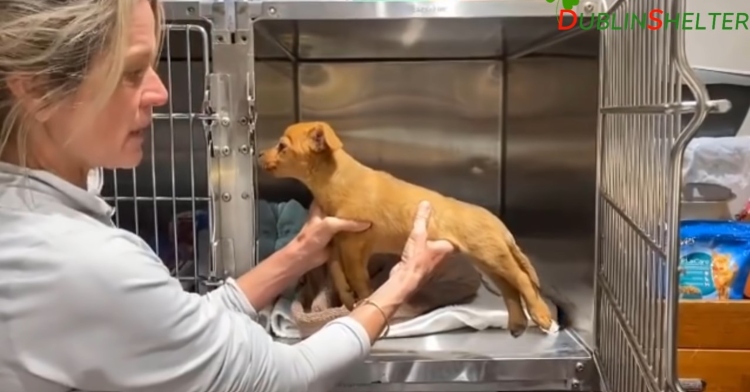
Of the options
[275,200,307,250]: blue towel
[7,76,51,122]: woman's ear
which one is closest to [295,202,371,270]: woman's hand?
[275,200,307,250]: blue towel

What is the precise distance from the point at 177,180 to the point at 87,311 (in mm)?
812

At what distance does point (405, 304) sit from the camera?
1106mm

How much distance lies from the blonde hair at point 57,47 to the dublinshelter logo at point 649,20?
424 millimetres

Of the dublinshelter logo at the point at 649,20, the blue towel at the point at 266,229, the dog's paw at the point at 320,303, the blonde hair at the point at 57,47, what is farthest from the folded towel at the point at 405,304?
the blonde hair at the point at 57,47

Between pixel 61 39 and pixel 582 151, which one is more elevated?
pixel 61 39

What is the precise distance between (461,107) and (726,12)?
497mm

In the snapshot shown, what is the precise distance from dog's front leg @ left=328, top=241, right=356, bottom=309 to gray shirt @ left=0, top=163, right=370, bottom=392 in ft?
1.15

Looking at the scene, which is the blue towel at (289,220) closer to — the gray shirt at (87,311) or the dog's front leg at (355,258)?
the dog's front leg at (355,258)

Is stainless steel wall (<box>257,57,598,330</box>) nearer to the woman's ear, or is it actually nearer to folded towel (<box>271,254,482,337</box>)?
folded towel (<box>271,254,482,337</box>)

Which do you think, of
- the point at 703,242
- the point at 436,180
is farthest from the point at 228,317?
the point at 436,180

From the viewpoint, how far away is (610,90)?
2.92 ft

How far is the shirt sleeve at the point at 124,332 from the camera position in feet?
1.96

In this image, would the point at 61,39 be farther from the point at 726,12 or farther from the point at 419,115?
the point at 726,12

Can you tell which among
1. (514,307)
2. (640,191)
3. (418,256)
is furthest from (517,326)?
(640,191)
